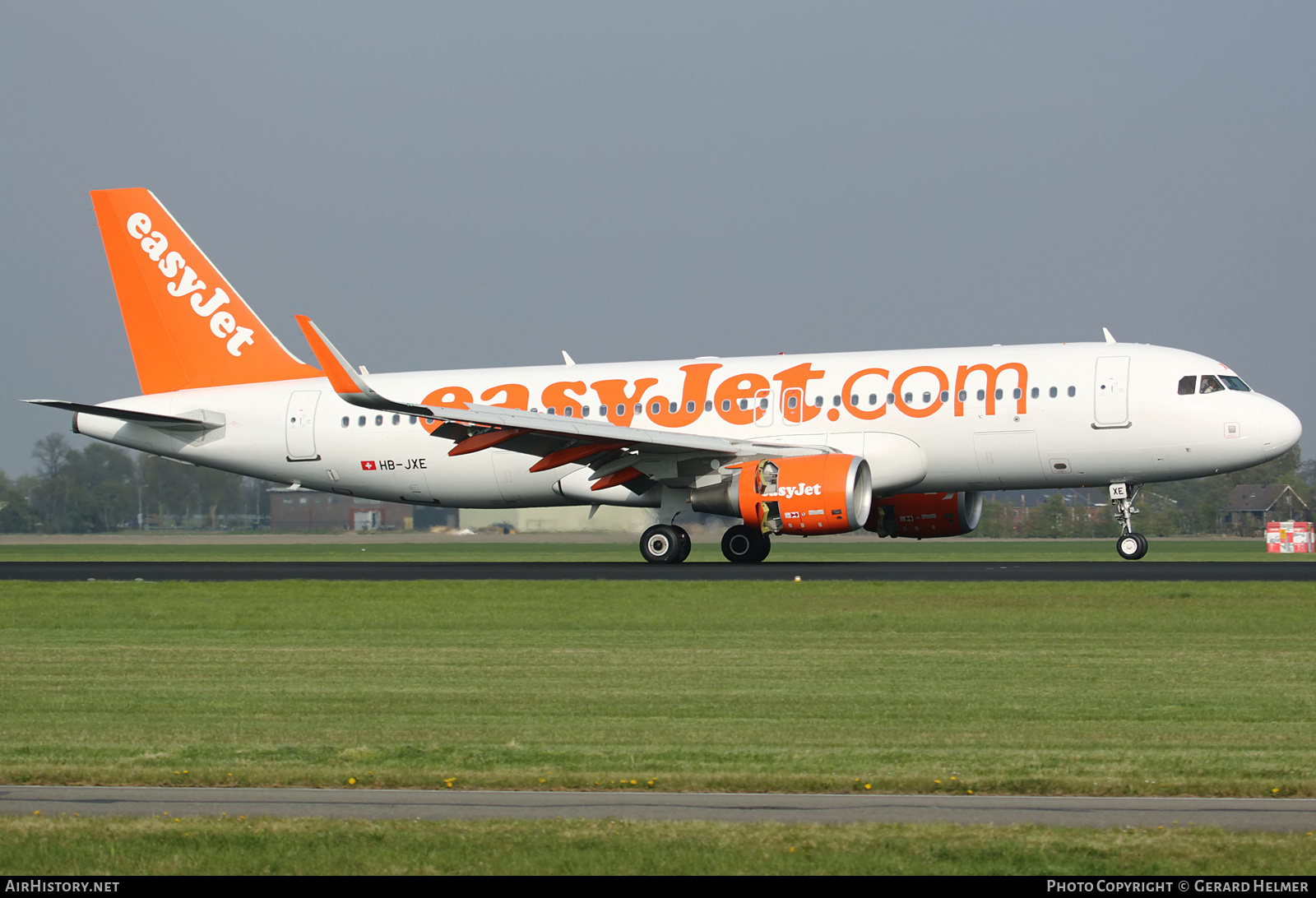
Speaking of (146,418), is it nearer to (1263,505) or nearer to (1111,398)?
(1111,398)

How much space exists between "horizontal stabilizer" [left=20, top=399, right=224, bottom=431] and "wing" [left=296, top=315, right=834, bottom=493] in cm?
684

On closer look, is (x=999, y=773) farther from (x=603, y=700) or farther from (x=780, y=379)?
(x=780, y=379)

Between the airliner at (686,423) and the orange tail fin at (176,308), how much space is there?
45mm

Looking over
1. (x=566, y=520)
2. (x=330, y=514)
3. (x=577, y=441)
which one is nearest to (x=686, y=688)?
(x=577, y=441)

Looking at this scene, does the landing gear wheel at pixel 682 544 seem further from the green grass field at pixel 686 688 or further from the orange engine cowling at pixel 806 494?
the green grass field at pixel 686 688

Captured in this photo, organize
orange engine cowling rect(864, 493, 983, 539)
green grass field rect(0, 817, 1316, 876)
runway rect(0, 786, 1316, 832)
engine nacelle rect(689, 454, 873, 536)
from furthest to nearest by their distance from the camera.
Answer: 1. orange engine cowling rect(864, 493, 983, 539)
2. engine nacelle rect(689, 454, 873, 536)
3. runway rect(0, 786, 1316, 832)
4. green grass field rect(0, 817, 1316, 876)

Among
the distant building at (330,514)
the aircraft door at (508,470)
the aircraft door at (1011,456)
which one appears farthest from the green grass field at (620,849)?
the distant building at (330,514)

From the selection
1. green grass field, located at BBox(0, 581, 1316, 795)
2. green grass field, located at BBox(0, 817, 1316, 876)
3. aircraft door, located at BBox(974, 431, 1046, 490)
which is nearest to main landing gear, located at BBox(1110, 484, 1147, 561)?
aircraft door, located at BBox(974, 431, 1046, 490)

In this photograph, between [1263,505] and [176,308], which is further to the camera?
[1263,505]

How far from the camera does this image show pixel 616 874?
7230mm

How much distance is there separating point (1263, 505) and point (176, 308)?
78412mm

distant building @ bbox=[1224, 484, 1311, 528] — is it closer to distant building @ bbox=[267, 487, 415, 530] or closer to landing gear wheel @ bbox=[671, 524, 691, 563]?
distant building @ bbox=[267, 487, 415, 530]

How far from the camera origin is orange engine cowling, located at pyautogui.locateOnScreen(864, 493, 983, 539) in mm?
32719

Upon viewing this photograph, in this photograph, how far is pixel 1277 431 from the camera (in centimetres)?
2903
